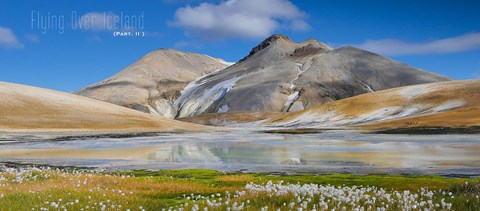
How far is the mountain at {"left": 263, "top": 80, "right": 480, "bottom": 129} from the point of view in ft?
488

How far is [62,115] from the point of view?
12825 cm

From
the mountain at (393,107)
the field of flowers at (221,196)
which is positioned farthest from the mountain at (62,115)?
the field of flowers at (221,196)

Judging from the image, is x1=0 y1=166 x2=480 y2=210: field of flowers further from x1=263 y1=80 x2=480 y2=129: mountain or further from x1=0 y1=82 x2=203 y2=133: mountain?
x1=263 y1=80 x2=480 y2=129: mountain

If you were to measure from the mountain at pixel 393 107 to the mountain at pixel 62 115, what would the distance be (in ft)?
163

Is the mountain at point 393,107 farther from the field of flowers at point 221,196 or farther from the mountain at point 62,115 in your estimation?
the field of flowers at point 221,196

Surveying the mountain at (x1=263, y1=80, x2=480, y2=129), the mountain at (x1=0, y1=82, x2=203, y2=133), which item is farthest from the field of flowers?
the mountain at (x1=263, y1=80, x2=480, y2=129)

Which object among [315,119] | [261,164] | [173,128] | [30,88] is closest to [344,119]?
[315,119]

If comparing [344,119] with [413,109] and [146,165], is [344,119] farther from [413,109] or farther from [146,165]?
[146,165]

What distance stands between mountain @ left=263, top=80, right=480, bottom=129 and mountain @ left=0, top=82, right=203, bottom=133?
1958 inches

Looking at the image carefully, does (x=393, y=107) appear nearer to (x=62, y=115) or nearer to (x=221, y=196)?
(x=62, y=115)

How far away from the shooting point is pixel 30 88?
155 m

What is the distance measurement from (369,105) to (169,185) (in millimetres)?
162162

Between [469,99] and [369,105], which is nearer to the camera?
[469,99]

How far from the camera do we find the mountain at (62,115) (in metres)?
116
